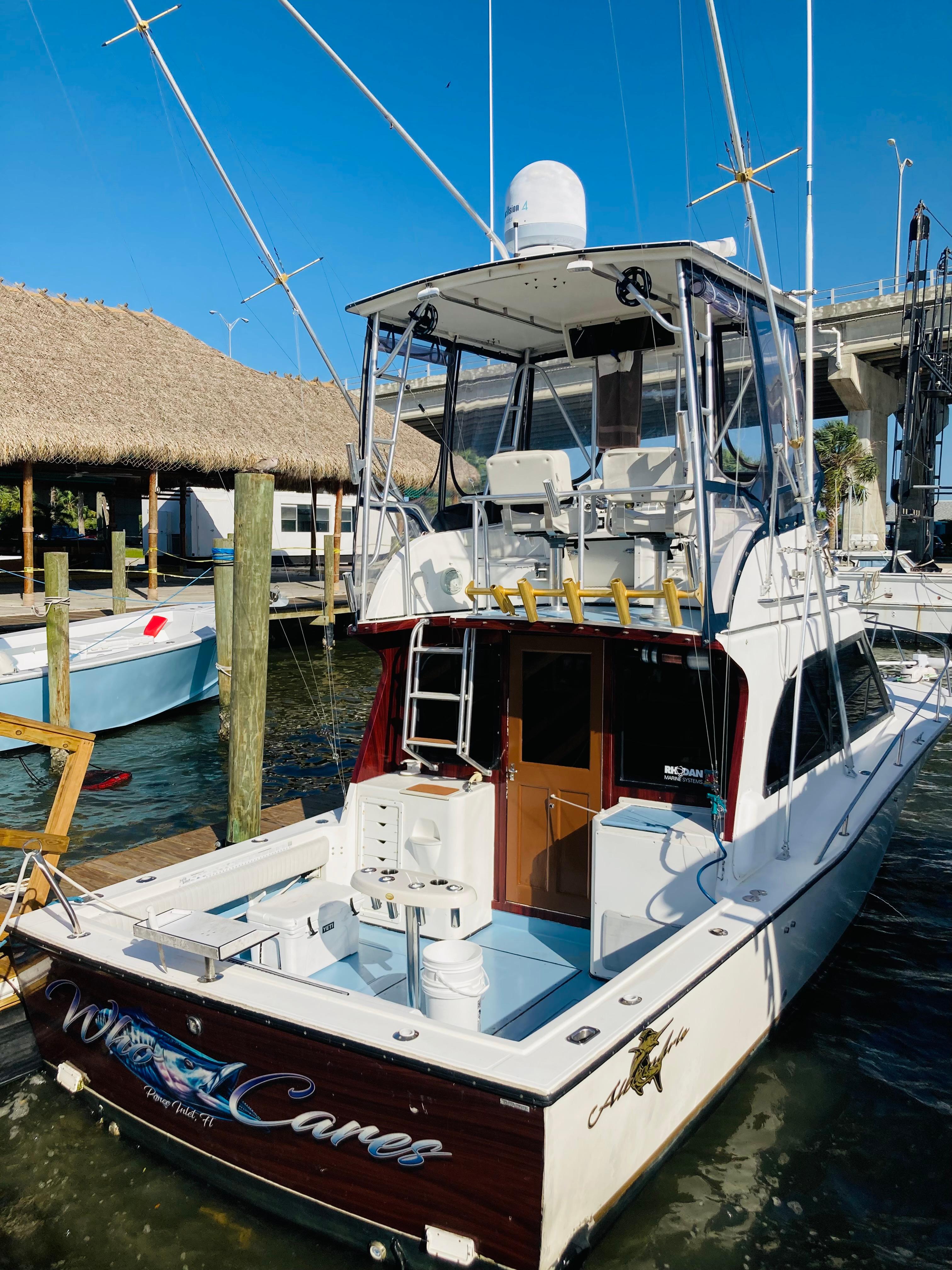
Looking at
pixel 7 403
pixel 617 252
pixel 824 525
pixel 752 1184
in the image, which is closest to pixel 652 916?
pixel 752 1184

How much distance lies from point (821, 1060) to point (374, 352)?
16.2 feet

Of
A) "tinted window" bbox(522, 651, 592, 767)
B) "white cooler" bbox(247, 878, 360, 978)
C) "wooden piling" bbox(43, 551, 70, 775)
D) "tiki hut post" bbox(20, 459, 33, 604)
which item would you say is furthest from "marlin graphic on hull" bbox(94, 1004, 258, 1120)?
"tiki hut post" bbox(20, 459, 33, 604)

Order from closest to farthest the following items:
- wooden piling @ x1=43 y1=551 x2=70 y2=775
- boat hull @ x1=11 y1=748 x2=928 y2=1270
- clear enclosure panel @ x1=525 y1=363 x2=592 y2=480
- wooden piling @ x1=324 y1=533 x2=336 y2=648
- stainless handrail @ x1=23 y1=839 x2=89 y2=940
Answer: boat hull @ x1=11 y1=748 x2=928 y2=1270, stainless handrail @ x1=23 y1=839 x2=89 y2=940, clear enclosure panel @ x1=525 y1=363 x2=592 y2=480, wooden piling @ x1=43 y1=551 x2=70 y2=775, wooden piling @ x1=324 y1=533 x2=336 y2=648

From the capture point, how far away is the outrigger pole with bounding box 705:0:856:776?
13.4 ft

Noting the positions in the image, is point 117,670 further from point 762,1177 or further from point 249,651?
point 762,1177

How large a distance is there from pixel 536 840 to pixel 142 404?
17.2 meters

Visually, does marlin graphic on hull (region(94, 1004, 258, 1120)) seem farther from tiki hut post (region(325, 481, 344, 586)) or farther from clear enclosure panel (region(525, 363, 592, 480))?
tiki hut post (region(325, 481, 344, 586))

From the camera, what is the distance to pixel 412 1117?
3.25 metres

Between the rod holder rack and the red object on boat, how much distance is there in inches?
270

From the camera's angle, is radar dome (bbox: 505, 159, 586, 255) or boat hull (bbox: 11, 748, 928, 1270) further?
radar dome (bbox: 505, 159, 586, 255)

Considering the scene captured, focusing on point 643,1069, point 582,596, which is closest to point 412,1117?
point 643,1069

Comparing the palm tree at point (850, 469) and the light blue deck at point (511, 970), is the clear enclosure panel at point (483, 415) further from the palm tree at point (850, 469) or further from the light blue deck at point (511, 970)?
the palm tree at point (850, 469)

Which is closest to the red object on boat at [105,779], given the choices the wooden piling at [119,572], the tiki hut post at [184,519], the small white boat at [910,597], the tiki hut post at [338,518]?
the wooden piling at [119,572]

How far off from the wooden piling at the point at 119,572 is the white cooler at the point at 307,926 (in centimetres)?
1269
